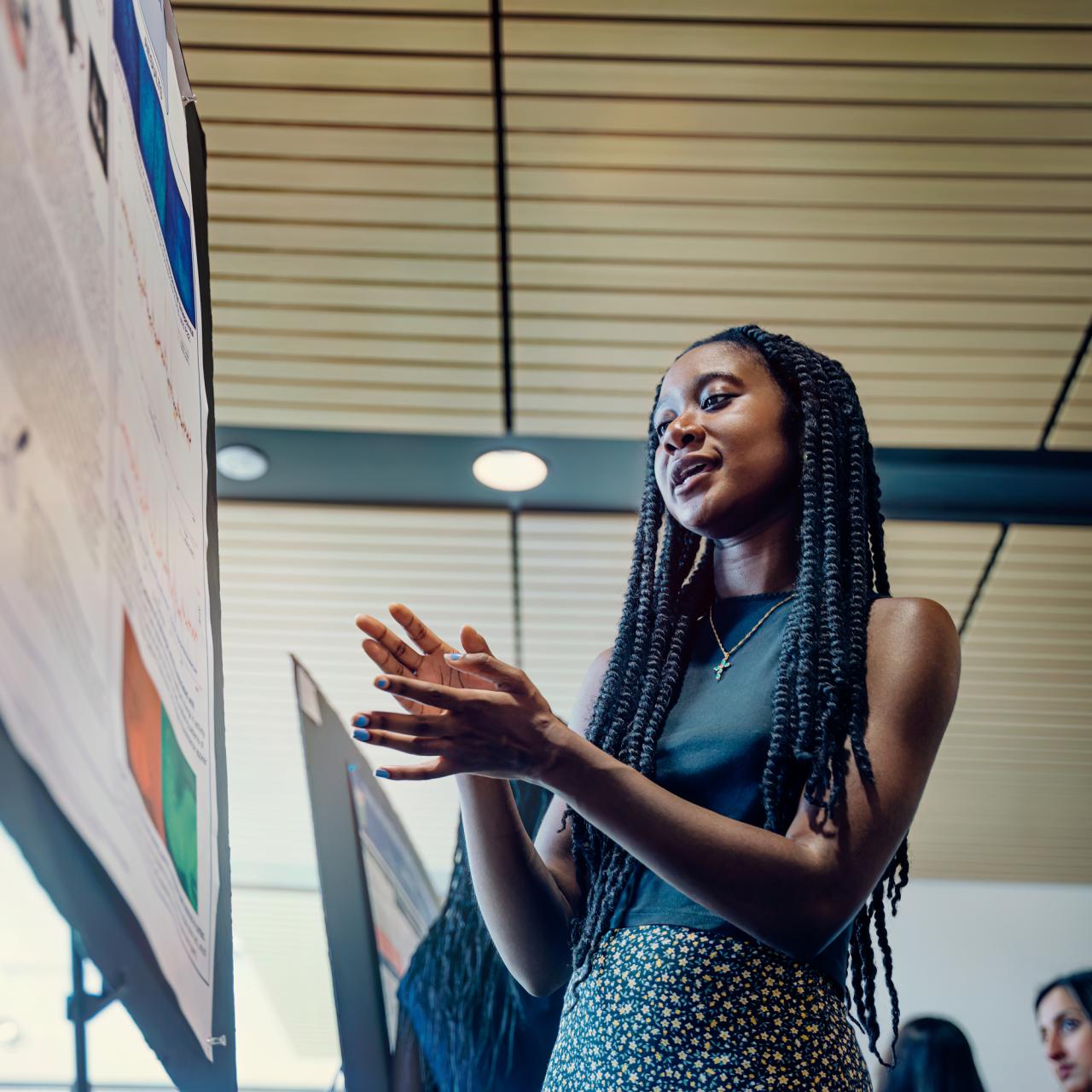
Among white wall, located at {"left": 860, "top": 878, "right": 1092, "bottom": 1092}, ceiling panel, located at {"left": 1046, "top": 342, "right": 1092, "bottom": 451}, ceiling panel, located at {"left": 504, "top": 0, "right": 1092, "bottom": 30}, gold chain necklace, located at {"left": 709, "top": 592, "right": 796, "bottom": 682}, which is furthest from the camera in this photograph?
white wall, located at {"left": 860, "top": 878, "right": 1092, "bottom": 1092}

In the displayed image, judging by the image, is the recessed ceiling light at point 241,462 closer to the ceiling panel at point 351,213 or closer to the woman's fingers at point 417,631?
the ceiling panel at point 351,213

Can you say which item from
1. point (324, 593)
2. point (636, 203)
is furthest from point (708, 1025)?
point (324, 593)

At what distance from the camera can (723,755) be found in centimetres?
124

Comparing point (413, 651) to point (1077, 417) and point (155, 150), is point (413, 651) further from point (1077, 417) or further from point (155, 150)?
point (1077, 417)

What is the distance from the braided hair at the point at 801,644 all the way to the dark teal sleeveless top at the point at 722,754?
0.06 ft

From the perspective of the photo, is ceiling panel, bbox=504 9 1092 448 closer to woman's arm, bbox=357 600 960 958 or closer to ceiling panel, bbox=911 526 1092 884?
ceiling panel, bbox=911 526 1092 884

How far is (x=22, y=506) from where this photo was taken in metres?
0.70

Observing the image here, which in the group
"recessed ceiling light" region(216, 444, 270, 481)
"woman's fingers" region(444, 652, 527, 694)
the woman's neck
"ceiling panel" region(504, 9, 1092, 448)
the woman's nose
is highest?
"ceiling panel" region(504, 9, 1092, 448)

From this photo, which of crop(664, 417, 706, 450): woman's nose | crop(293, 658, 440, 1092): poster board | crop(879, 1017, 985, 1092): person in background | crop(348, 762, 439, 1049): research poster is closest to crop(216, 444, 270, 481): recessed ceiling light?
crop(348, 762, 439, 1049): research poster

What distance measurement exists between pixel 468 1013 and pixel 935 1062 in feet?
9.58

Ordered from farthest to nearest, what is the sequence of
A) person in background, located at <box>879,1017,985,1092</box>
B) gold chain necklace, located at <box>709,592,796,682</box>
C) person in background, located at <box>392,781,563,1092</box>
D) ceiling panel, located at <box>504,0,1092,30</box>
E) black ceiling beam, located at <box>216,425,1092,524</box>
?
black ceiling beam, located at <box>216,425,1092,524</box>, person in background, located at <box>879,1017,985,1092</box>, ceiling panel, located at <box>504,0,1092,30</box>, person in background, located at <box>392,781,563,1092</box>, gold chain necklace, located at <box>709,592,796,682</box>

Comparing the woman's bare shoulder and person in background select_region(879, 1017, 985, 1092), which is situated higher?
the woman's bare shoulder

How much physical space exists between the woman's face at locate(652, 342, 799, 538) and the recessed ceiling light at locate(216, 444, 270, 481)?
9.98ft

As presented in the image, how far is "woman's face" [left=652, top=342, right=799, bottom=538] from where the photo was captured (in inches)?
54.8
